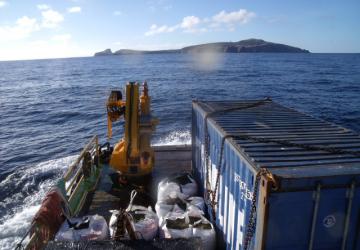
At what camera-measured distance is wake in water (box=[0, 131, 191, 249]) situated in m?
12.1

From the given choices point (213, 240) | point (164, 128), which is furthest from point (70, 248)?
point (164, 128)

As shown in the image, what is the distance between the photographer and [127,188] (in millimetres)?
11469

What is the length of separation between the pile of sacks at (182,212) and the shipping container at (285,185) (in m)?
0.42

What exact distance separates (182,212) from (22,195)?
423 inches

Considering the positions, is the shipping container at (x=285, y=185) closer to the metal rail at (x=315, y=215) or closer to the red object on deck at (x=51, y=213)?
the metal rail at (x=315, y=215)

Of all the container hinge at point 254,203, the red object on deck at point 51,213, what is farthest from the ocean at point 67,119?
the container hinge at point 254,203

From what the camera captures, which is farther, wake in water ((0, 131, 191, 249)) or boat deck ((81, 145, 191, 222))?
wake in water ((0, 131, 191, 249))

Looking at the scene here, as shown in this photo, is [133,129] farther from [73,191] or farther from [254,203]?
[254,203]

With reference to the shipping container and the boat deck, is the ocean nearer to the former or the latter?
the boat deck

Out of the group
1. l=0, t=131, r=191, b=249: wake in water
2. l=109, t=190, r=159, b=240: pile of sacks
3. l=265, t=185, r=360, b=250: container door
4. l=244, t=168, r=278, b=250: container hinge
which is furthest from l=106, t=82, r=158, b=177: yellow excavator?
l=265, t=185, r=360, b=250: container door

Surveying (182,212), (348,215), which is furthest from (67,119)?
(348,215)

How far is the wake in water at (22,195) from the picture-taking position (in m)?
12.1

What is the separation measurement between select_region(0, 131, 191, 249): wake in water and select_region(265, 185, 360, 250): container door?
31.6 ft

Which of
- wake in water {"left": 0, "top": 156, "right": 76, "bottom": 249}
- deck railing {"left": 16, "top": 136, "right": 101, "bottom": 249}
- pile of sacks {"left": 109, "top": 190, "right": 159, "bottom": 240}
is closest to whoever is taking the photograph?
pile of sacks {"left": 109, "top": 190, "right": 159, "bottom": 240}
